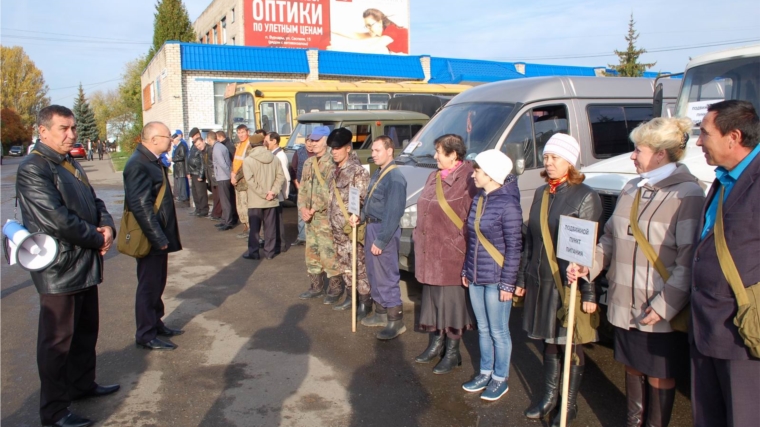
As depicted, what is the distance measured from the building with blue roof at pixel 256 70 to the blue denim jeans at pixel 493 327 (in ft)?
67.4

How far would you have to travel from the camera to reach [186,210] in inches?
577

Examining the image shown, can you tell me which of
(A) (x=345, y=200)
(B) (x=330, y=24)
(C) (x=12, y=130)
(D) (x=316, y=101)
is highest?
(B) (x=330, y=24)

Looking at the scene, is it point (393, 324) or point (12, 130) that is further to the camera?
point (12, 130)

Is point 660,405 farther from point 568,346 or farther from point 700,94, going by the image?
point 700,94

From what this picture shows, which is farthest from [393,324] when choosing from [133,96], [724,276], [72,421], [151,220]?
[133,96]

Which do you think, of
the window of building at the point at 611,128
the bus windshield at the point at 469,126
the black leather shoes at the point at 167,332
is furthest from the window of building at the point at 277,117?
the black leather shoes at the point at 167,332

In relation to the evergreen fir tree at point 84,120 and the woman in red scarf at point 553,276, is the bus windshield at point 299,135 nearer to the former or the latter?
the woman in red scarf at point 553,276

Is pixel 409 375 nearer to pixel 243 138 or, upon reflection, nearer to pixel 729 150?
pixel 729 150

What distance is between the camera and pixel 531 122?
6773mm

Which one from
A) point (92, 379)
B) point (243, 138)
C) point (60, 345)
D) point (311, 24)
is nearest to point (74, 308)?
point (60, 345)

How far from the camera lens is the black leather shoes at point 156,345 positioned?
5.27 m

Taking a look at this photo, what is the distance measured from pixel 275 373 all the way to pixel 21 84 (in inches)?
3129

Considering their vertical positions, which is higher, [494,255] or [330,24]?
[330,24]

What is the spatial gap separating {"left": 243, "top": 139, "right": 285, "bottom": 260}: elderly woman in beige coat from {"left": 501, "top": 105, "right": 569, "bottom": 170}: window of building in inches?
149
